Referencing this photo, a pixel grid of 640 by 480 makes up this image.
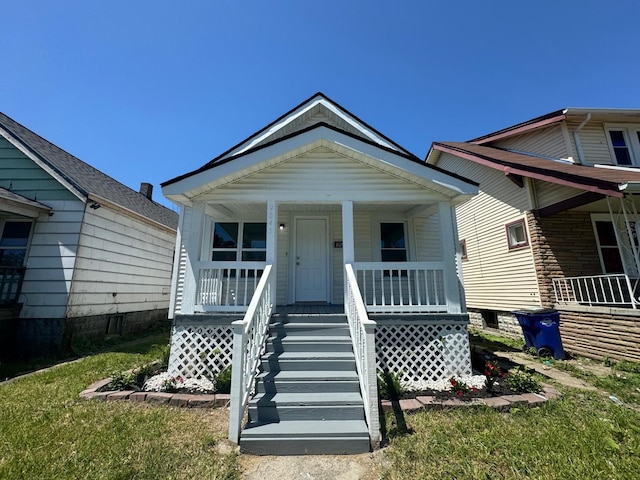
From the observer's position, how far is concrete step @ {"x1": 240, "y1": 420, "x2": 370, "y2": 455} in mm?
3014

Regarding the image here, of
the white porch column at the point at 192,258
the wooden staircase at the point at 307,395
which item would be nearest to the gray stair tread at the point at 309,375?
the wooden staircase at the point at 307,395

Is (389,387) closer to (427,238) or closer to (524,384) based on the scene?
(524,384)

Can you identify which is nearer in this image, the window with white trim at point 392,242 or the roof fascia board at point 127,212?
the window with white trim at point 392,242

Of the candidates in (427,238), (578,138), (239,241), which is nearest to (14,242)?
(239,241)

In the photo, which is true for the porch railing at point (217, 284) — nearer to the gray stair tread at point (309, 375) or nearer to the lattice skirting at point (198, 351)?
the lattice skirting at point (198, 351)

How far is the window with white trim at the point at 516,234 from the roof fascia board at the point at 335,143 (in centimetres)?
492

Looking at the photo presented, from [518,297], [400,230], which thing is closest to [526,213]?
[518,297]

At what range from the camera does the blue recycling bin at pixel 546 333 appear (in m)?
6.59

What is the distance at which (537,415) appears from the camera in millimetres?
3543

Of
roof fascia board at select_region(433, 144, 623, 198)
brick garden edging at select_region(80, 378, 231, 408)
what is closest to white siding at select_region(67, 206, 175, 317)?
brick garden edging at select_region(80, 378, 231, 408)

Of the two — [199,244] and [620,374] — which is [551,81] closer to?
[620,374]

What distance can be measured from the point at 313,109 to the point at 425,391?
7.13 m

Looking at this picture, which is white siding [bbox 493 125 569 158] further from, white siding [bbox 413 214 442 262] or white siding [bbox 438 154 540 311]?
white siding [bbox 413 214 442 262]

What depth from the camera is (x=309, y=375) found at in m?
4.00
